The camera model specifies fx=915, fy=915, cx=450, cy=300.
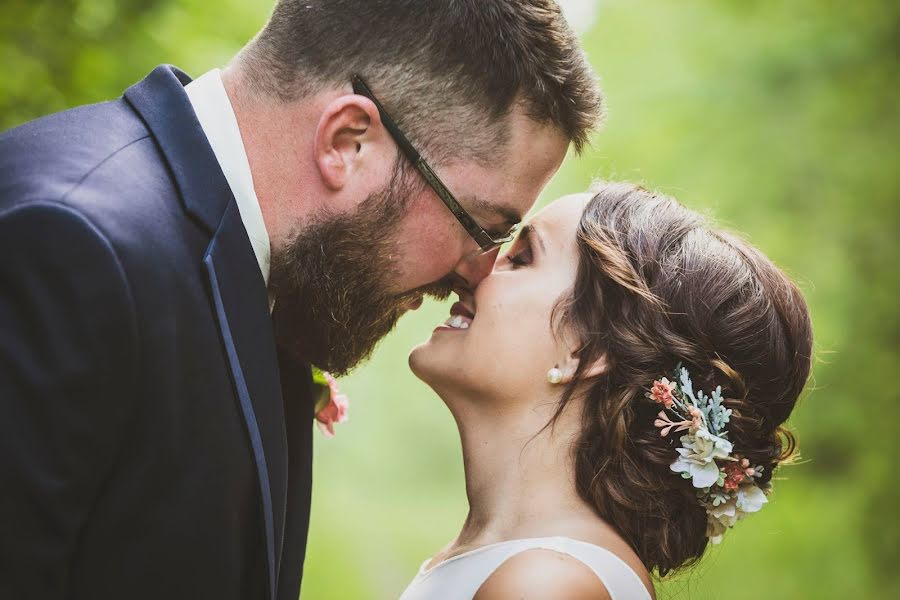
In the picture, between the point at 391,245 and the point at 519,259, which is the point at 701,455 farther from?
the point at 391,245

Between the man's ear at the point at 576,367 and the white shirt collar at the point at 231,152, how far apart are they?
1.07 m

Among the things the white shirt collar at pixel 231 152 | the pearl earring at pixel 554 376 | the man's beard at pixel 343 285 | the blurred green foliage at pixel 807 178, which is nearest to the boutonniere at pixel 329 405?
the man's beard at pixel 343 285

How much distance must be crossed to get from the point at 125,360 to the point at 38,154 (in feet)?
1.81

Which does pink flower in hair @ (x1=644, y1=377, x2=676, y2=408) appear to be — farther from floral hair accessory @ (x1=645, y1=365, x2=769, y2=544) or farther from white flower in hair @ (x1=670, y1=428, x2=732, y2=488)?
white flower in hair @ (x1=670, y1=428, x2=732, y2=488)

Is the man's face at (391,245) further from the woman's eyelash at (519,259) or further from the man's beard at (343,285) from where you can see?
the woman's eyelash at (519,259)

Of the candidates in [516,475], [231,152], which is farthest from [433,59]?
[516,475]

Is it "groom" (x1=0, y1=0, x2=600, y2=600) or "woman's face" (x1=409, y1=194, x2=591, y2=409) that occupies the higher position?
"groom" (x1=0, y1=0, x2=600, y2=600)

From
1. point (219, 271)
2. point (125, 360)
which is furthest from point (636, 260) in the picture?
point (125, 360)

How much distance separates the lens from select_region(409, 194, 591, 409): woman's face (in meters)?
3.08

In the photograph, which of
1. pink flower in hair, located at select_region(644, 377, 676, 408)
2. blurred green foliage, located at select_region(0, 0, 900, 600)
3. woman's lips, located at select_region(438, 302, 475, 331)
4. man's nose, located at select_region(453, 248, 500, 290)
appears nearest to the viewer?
pink flower in hair, located at select_region(644, 377, 676, 408)

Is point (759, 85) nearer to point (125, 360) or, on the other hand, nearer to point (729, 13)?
point (729, 13)

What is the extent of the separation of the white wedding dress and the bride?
0.02m

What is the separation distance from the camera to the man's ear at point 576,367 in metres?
3.09

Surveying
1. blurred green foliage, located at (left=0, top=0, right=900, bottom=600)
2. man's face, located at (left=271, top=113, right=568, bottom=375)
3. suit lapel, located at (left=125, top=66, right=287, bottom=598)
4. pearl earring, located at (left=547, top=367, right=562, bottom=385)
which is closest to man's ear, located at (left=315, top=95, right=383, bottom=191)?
man's face, located at (left=271, top=113, right=568, bottom=375)
